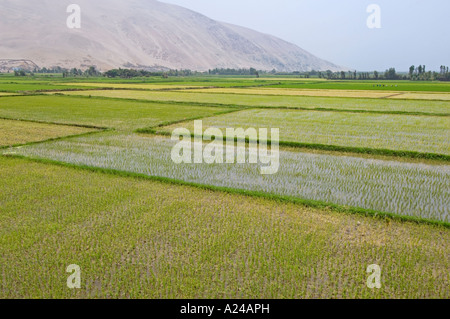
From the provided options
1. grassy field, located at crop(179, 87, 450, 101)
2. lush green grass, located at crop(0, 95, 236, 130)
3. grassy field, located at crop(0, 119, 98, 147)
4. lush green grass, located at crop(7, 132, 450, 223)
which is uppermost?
grassy field, located at crop(179, 87, 450, 101)

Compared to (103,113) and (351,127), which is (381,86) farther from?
(103,113)

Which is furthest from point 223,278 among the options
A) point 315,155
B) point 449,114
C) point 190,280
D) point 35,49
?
point 35,49

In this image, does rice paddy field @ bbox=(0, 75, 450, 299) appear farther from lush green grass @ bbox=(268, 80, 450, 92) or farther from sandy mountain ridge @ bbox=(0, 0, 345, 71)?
Result: sandy mountain ridge @ bbox=(0, 0, 345, 71)

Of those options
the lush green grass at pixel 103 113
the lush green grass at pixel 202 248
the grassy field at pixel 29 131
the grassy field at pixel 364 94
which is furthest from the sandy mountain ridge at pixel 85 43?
the lush green grass at pixel 202 248

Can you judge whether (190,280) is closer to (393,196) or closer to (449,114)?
(393,196)

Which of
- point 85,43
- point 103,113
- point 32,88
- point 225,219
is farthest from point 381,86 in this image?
point 85,43

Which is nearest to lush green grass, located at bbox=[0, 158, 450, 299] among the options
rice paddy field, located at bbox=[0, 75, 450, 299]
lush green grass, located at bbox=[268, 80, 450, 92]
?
rice paddy field, located at bbox=[0, 75, 450, 299]
